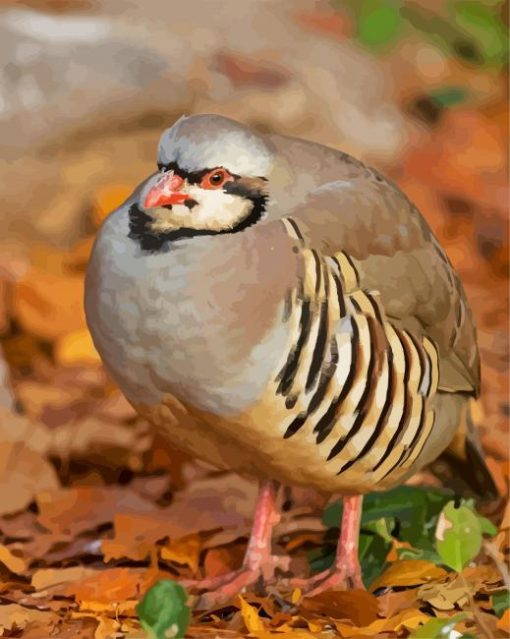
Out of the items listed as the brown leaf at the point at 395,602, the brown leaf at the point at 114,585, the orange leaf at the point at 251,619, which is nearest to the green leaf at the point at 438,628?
the brown leaf at the point at 395,602

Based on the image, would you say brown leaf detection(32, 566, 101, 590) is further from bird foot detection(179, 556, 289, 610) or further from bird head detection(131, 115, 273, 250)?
bird head detection(131, 115, 273, 250)

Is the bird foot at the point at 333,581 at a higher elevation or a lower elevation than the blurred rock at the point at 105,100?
lower

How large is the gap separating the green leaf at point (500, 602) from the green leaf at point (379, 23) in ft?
14.1

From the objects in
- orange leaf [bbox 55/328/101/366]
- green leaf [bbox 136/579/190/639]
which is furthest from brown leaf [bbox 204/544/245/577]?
orange leaf [bbox 55/328/101/366]

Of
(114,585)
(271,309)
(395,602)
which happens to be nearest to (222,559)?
(114,585)

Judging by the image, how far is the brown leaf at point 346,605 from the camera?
2.73 metres

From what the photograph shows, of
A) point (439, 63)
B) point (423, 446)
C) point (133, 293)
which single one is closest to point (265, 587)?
point (423, 446)

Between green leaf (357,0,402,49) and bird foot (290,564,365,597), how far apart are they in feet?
13.4

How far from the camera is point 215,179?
2.41m

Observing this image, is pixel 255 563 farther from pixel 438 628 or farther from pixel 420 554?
pixel 438 628

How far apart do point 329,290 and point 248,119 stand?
316cm

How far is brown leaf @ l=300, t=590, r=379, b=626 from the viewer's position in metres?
2.73

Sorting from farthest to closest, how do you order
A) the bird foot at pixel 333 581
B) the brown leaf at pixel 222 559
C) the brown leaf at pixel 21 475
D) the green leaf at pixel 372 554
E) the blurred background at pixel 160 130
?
the blurred background at pixel 160 130
the brown leaf at pixel 21 475
the brown leaf at pixel 222 559
the green leaf at pixel 372 554
the bird foot at pixel 333 581

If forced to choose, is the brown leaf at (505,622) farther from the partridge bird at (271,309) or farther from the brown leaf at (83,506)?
A: the brown leaf at (83,506)
